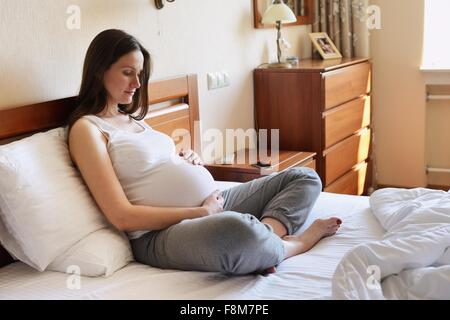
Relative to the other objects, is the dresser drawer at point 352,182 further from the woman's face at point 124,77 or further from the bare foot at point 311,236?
the woman's face at point 124,77

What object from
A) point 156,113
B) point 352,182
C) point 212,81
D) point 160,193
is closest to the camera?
point 160,193

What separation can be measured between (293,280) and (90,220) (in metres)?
0.62

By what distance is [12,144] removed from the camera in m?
1.75

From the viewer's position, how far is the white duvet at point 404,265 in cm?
141

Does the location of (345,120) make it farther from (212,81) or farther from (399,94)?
(212,81)

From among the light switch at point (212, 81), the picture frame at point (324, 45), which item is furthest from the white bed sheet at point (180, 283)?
the picture frame at point (324, 45)

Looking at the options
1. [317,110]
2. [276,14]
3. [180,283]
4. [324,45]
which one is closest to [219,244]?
[180,283]

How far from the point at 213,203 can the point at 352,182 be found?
6.29ft

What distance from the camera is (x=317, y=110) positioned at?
3.25m

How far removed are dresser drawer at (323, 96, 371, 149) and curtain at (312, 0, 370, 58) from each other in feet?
1.11

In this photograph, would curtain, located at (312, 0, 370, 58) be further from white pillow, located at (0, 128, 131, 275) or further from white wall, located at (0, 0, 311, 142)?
white pillow, located at (0, 128, 131, 275)

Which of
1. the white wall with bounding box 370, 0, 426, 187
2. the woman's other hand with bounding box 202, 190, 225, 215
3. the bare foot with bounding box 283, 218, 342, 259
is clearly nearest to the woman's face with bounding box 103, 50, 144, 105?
the woman's other hand with bounding box 202, 190, 225, 215

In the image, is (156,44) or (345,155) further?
(345,155)
